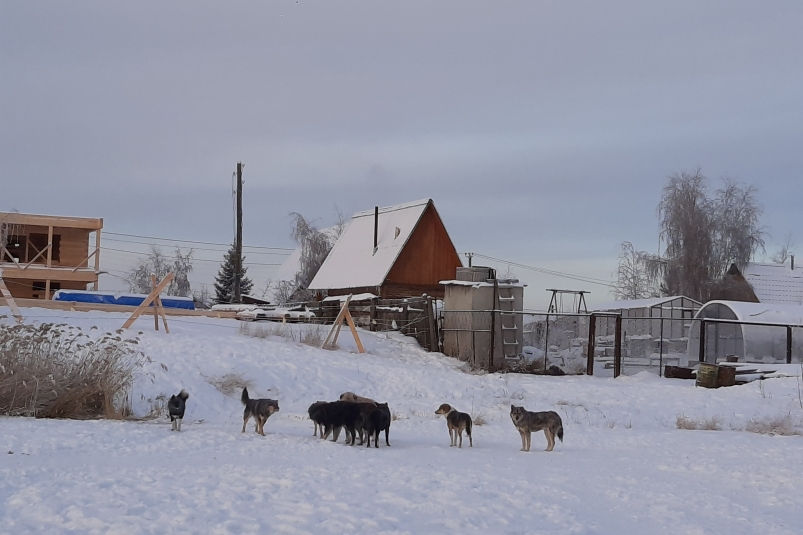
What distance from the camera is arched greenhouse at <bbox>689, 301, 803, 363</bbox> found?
30.5 meters

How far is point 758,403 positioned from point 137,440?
532 inches

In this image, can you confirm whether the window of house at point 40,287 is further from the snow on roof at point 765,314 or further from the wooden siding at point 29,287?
the snow on roof at point 765,314

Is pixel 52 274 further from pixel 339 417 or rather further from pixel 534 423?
pixel 534 423

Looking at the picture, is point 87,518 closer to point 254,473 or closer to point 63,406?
point 254,473

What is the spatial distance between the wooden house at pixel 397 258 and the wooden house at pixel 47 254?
12.4 metres

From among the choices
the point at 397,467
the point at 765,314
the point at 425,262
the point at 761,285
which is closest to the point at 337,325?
the point at 397,467

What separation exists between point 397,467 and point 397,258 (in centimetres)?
3377

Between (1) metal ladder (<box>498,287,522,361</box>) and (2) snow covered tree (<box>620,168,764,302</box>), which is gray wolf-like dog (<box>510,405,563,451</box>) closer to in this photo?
(1) metal ladder (<box>498,287,522,361</box>)

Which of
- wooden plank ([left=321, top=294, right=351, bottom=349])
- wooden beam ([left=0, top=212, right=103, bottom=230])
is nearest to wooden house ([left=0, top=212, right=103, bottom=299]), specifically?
wooden beam ([left=0, top=212, right=103, bottom=230])

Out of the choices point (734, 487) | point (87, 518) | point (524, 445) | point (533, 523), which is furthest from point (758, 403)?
point (87, 518)

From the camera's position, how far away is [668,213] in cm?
5412

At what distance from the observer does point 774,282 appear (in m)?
51.4

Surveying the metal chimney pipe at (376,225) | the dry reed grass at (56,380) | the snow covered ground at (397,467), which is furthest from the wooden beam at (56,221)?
the dry reed grass at (56,380)

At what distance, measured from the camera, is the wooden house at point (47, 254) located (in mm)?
42250
